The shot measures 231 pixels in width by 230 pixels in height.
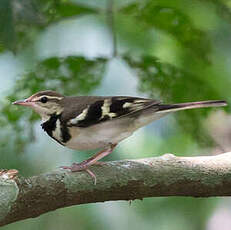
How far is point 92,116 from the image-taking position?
461cm

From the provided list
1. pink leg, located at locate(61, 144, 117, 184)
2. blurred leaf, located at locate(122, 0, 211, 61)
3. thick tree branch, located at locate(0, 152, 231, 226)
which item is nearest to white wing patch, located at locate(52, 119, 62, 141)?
pink leg, located at locate(61, 144, 117, 184)

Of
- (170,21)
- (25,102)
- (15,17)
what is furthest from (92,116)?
(15,17)

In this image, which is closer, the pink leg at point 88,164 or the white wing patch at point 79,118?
the pink leg at point 88,164

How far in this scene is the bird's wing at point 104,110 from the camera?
4.56 m

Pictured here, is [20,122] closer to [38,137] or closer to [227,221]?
[38,137]

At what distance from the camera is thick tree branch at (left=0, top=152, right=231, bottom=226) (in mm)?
3461

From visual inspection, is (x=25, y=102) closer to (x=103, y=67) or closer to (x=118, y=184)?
(x=103, y=67)

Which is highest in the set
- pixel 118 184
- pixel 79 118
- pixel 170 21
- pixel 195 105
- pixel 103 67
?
pixel 170 21

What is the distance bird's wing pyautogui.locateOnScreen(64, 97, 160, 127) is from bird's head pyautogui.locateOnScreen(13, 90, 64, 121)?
182 mm

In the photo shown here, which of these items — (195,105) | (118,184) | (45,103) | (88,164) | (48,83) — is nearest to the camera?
(118,184)

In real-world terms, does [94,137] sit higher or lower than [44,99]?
lower

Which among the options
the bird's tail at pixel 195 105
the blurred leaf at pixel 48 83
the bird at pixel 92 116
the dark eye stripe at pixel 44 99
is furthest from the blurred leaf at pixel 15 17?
the bird's tail at pixel 195 105

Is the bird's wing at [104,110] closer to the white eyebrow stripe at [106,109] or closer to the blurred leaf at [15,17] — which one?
the white eyebrow stripe at [106,109]

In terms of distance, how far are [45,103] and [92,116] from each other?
1.27 feet
